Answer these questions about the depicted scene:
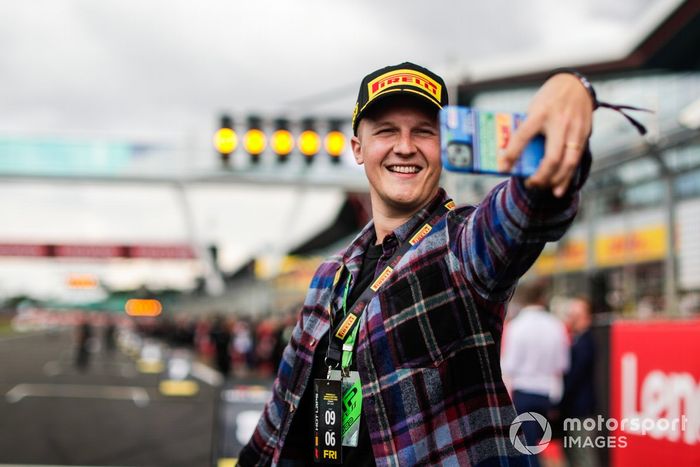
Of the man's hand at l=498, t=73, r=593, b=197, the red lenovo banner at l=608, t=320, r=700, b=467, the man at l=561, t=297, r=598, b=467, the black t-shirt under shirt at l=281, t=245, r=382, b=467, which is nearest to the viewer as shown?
the man's hand at l=498, t=73, r=593, b=197

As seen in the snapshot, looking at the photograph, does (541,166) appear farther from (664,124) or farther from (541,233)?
(664,124)

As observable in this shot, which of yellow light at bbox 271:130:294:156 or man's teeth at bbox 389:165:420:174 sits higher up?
yellow light at bbox 271:130:294:156

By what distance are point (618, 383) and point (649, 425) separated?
702 mm

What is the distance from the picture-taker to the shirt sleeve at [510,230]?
133 cm

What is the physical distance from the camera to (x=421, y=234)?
1.70 meters

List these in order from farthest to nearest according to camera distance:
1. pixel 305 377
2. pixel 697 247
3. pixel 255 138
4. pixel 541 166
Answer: pixel 255 138 < pixel 697 247 < pixel 305 377 < pixel 541 166

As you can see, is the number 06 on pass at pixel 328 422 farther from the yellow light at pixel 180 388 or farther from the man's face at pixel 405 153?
the yellow light at pixel 180 388

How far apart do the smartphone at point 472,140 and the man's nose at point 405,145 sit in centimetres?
41

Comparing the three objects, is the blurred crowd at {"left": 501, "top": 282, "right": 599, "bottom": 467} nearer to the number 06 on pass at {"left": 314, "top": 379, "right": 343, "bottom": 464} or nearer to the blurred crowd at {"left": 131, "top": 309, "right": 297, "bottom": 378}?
the number 06 on pass at {"left": 314, "top": 379, "right": 343, "bottom": 464}

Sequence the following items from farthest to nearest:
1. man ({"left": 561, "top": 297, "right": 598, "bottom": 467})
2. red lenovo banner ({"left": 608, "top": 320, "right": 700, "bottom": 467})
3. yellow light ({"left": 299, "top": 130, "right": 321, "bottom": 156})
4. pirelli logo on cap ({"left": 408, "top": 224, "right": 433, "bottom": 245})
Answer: yellow light ({"left": 299, "top": 130, "right": 321, "bottom": 156}) → man ({"left": 561, "top": 297, "right": 598, "bottom": 467}) → red lenovo banner ({"left": 608, "top": 320, "right": 700, "bottom": 467}) → pirelli logo on cap ({"left": 408, "top": 224, "right": 433, "bottom": 245})

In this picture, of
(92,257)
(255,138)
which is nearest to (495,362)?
(255,138)

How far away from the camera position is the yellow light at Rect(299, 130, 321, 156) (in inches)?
491

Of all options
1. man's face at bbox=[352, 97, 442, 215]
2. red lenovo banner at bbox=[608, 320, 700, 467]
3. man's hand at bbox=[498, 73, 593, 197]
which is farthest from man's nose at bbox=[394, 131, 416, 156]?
red lenovo banner at bbox=[608, 320, 700, 467]

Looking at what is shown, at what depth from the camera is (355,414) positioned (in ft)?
5.68
